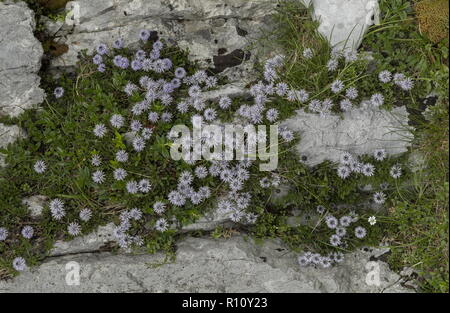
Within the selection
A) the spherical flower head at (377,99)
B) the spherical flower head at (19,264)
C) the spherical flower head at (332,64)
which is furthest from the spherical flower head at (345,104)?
the spherical flower head at (19,264)

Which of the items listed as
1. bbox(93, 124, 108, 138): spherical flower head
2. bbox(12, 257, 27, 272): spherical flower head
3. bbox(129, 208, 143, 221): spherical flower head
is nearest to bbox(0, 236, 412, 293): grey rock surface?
bbox(12, 257, 27, 272): spherical flower head

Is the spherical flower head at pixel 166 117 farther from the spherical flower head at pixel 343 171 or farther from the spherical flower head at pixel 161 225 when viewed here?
the spherical flower head at pixel 343 171

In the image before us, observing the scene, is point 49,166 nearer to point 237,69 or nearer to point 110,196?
point 110,196

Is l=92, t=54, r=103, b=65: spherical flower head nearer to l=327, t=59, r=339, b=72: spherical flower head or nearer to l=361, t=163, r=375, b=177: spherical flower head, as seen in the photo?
l=327, t=59, r=339, b=72: spherical flower head

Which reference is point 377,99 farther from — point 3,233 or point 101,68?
point 3,233

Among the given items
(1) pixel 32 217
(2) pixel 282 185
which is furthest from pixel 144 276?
(2) pixel 282 185
